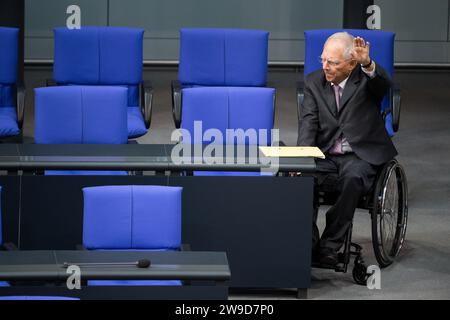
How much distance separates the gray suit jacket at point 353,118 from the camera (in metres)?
5.87

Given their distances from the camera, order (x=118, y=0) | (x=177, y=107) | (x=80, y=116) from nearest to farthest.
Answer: (x=80, y=116) < (x=177, y=107) < (x=118, y=0)

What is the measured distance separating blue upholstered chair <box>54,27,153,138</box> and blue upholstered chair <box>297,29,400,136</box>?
1.12 meters

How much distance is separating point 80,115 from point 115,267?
2.10 m

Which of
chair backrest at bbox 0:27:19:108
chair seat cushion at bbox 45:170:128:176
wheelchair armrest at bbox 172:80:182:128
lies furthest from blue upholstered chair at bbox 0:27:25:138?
chair seat cushion at bbox 45:170:128:176

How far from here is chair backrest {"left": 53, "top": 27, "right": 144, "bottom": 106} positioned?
731 centimetres

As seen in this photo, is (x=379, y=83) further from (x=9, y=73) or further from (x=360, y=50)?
(x=9, y=73)

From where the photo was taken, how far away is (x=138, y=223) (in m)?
4.56

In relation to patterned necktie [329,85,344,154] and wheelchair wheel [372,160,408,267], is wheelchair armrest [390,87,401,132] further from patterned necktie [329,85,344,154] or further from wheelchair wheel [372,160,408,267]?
patterned necktie [329,85,344,154]

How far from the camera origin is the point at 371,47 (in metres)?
7.16

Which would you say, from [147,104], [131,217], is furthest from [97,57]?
[131,217]
